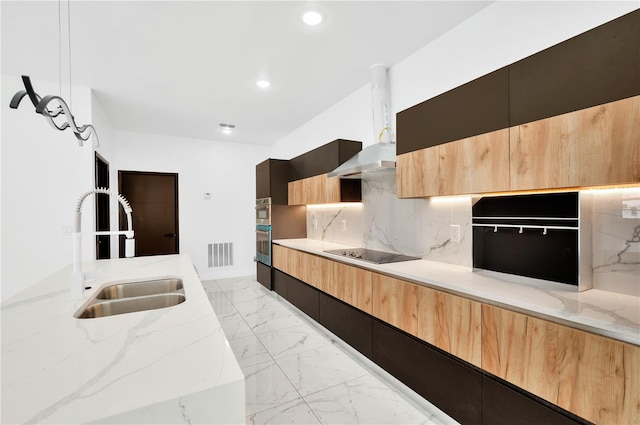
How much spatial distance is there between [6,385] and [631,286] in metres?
2.51

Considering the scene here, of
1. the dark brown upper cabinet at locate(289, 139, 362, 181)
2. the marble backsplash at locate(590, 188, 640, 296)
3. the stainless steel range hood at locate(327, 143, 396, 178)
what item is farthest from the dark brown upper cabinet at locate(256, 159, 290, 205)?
the marble backsplash at locate(590, 188, 640, 296)

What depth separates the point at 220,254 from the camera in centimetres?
606

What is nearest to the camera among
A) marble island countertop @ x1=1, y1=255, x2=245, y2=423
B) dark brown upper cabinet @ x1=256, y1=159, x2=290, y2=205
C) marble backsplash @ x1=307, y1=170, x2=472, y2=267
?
marble island countertop @ x1=1, y1=255, x2=245, y2=423

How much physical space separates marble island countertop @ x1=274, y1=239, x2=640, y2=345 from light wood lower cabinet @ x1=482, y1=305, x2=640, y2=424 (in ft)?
0.14

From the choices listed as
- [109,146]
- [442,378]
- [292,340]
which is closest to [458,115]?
[442,378]

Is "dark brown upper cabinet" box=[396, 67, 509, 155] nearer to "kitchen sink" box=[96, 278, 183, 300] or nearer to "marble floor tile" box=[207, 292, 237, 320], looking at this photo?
"kitchen sink" box=[96, 278, 183, 300]

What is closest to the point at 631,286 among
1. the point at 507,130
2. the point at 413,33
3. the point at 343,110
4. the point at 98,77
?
the point at 507,130

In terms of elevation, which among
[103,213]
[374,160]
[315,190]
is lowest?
[103,213]

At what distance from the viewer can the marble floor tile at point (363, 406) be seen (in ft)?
6.43

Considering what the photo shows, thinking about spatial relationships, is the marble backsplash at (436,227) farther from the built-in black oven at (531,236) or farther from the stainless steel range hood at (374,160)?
the stainless steel range hood at (374,160)

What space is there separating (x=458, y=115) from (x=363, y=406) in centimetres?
211

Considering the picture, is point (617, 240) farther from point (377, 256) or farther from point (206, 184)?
point (206, 184)

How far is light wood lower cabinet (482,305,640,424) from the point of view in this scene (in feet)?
3.76

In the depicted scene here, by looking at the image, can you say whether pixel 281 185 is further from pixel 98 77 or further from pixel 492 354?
pixel 492 354
